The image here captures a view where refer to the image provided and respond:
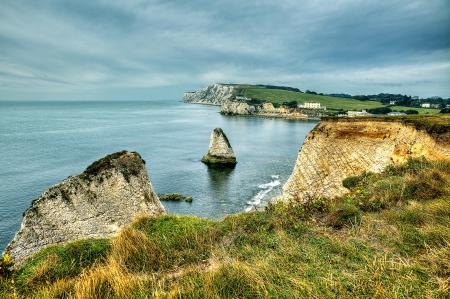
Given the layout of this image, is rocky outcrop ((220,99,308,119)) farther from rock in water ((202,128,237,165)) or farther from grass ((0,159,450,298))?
grass ((0,159,450,298))

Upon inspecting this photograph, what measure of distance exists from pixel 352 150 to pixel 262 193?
15256mm

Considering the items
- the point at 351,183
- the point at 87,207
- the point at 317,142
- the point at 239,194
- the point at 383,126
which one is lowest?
the point at 239,194

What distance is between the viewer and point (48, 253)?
8469 millimetres

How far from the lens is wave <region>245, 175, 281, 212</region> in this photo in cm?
3109

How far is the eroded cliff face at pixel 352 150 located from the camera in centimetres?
1910

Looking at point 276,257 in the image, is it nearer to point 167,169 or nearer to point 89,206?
point 89,206

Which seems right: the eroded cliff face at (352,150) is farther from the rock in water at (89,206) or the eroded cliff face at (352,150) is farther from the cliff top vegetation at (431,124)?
the rock in water at (89,206)

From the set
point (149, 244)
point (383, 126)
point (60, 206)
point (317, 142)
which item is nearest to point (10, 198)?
point (60, 206)

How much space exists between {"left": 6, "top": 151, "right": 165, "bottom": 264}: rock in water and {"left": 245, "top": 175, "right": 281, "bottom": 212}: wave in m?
13.5

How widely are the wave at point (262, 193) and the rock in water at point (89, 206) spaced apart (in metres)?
13.5

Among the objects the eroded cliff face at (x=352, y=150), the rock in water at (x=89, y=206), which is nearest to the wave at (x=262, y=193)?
the eroded cliff face at (x=352, y=150)

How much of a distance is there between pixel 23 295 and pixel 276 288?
233 inches

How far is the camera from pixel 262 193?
116 ft

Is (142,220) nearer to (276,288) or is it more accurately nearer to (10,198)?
(276,288)
